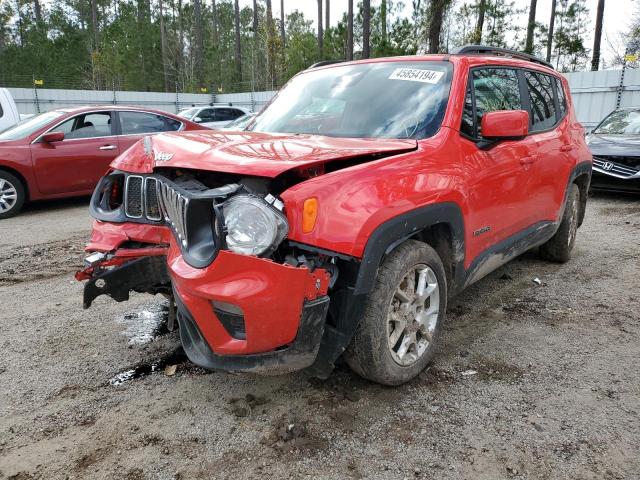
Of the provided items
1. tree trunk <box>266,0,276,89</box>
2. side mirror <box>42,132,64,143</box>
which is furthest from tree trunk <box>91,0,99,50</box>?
side mirror <box>42,132,64,143</box>

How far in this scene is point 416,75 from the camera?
127 inches

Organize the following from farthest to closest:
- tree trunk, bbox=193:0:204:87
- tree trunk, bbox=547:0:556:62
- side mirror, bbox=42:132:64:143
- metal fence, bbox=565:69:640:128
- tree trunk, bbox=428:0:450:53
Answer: tree trunk, bbox=193:0:204:87 → tree trunk, bbox=547:0:556:62 → tree trunk, bbox=428:0:450:53 → metal fence, bbox=565:69:640:128 → side mirror, bbox=42:132:64:143

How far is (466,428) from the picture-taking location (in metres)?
2.39

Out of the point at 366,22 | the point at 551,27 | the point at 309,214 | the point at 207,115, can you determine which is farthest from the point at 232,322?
the point at 551,27

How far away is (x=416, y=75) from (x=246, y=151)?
141cm

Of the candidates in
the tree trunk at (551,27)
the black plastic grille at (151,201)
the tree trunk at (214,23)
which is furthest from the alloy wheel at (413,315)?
the tree trunk at (214,23)

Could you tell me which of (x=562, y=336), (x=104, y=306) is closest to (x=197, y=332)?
(x=104, y=306)

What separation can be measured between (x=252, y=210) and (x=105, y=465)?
1.28 m

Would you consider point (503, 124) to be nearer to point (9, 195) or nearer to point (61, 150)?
point (61, 150)

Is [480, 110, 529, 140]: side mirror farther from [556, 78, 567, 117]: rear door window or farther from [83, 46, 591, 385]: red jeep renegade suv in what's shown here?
[556, 78, 567, 117]: rear door window

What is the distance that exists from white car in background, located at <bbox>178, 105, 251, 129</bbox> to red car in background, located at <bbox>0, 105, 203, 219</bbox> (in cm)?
709

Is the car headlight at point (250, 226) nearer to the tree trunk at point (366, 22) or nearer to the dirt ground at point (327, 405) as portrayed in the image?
the dirt ground at point (327, 405)

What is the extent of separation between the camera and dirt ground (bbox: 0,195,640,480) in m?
2.17

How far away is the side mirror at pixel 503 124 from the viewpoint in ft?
9.57
